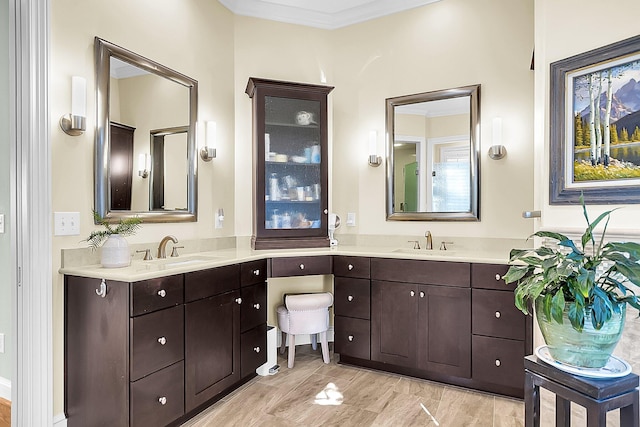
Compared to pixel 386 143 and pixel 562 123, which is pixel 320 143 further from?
pixel 562 123

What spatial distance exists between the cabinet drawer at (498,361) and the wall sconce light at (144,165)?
241 centimetres

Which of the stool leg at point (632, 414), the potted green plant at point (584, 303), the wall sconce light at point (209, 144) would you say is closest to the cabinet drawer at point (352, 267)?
the wall sconce light at point (209, 144)

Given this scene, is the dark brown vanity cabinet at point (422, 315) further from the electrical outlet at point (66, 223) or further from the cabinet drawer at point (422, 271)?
the electrical outlet at point (66, 223)

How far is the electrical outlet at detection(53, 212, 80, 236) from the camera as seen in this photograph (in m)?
1.92

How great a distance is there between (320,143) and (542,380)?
238 centimetres

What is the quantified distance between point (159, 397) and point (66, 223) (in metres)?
1.02

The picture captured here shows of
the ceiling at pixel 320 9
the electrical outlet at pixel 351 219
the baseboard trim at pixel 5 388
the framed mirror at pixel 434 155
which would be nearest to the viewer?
the baseboard trim at pixel 5 388

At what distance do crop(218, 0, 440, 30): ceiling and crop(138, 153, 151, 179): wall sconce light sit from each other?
1573 mm

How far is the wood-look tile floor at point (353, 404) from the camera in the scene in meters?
2.18

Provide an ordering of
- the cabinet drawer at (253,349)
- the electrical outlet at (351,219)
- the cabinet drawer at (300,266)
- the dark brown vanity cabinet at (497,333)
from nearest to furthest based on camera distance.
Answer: the dark brown vanity cabinet at (497,333) < the cabinet drawer at (253,349) < the cabinet drawer at (300,266) < the electrical outlet at (351,219)

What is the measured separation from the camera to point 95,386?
6.16ft

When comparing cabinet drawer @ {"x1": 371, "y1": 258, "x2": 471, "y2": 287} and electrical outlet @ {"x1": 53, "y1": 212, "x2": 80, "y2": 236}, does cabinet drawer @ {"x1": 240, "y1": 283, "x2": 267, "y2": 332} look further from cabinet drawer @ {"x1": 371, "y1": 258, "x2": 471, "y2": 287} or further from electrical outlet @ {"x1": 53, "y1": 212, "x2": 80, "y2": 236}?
electrical outlet @ {"x1": 53, "y1": 212, "x2": 80, "y2": 236}

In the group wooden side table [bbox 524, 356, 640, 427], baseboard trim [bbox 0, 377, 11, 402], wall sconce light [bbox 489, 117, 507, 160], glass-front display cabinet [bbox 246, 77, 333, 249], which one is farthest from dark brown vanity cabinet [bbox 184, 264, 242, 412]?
wall sconce light [bbox 489, 117, 507, 160]

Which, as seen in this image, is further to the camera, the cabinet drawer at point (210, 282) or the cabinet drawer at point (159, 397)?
the cabinet drawer at point (210, 282)
